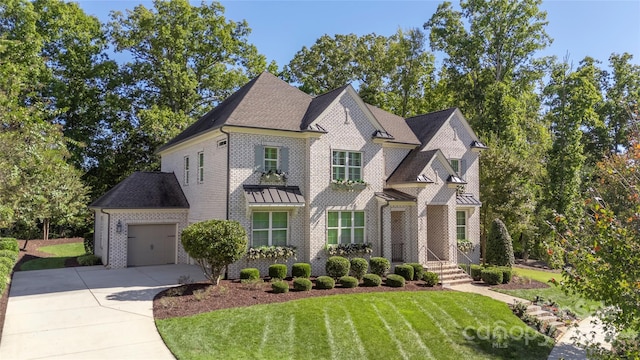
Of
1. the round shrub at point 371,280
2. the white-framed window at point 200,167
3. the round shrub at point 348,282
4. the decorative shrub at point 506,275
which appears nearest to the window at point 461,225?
the decorative shrub at point 506,275

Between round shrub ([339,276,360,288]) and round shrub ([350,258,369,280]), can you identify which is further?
round shrub ([350,258,369,280])

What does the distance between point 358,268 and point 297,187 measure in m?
4.41

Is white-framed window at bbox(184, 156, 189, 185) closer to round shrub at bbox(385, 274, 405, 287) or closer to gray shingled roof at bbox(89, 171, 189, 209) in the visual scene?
gray shingled roof at bbox(89, 171, 189, 209)

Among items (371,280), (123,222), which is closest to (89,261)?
(123,222)

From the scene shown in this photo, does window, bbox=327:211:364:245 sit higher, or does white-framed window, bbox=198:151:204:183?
white-framed window, bbox=198:151:204:183

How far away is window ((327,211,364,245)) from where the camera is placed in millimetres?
18312

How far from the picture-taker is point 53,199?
22.8 metres

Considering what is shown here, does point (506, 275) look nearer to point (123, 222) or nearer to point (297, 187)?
point (297, 187)

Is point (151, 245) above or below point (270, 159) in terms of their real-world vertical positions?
below

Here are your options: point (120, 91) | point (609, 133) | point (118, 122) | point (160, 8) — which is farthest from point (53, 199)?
point (609, 133)

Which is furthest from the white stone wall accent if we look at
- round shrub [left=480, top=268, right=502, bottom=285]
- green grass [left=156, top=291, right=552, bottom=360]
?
round shrub [left=480, top=268, right=502, bottom=285]

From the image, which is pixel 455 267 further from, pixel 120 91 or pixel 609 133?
pixel 609 133

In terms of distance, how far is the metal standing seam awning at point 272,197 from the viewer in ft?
53.5

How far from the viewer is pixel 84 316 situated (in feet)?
37.1
